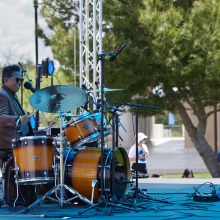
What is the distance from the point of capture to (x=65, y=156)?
9.38 metres

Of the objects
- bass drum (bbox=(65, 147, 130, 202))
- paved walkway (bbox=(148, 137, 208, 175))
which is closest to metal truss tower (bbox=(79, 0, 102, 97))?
bass drum (bbox=(65, 147, 130, 202))

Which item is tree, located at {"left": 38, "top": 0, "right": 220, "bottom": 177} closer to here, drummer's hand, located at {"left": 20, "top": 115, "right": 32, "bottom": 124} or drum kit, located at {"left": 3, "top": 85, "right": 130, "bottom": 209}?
drum kit, located at {"left": 3, "top": 85, "right": 130, "bottom": 209}

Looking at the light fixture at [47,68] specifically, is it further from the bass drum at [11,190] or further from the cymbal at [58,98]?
the bass drum at [11,190]

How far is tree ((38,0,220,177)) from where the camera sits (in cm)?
1737

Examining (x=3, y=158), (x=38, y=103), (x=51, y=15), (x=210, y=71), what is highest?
(x=51, y=15)

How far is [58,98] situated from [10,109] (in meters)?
0.73

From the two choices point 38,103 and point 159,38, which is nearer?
point 38,103

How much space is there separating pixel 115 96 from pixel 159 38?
6.66 feet

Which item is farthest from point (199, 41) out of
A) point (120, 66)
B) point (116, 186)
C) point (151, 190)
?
point (116, 186)

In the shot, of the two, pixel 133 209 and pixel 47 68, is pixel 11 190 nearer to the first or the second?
pixel 133 209

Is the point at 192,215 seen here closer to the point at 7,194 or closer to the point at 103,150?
the point at 103,150

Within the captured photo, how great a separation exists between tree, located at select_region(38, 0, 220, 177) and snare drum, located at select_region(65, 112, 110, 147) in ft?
27.5

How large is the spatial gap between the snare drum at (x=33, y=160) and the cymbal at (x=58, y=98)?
1.26 feet

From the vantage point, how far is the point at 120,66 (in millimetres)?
18125
